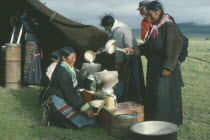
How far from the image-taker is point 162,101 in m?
4.52

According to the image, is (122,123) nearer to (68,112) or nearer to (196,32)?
(68,112)

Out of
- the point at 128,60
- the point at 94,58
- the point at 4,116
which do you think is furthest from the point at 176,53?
the point at 4,116

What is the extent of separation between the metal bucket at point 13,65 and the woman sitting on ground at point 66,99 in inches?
121

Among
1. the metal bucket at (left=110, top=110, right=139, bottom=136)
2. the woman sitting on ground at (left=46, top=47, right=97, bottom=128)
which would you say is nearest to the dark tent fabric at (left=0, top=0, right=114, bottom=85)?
the woman sitting on ground at (left=46, top=47, right=97, bottom=128)

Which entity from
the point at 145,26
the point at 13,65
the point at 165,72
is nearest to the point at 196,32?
the point at 13,65

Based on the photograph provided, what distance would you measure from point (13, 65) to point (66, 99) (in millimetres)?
3305

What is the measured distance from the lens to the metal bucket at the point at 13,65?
778 cm

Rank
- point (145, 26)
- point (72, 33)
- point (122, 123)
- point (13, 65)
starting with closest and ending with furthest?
1. point (122, 123)
2. point (145, 26)
3. point (72, 33)
4. point (13, 65)

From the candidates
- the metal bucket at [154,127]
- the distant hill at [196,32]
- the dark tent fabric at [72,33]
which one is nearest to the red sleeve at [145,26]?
the dark tent fabric at [72,33]

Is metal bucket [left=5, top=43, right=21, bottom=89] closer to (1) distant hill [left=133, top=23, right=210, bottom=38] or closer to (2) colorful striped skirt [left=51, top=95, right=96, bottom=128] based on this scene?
(2) colorful striped skirt [left=51, top=95, right=96, bottom=128]

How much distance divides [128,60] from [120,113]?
54.1 inches

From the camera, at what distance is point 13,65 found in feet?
25.9

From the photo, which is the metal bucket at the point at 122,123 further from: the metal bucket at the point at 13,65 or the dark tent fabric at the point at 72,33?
the metal bucket at the point at 13,65

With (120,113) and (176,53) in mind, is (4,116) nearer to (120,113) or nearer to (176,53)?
(120,113)
